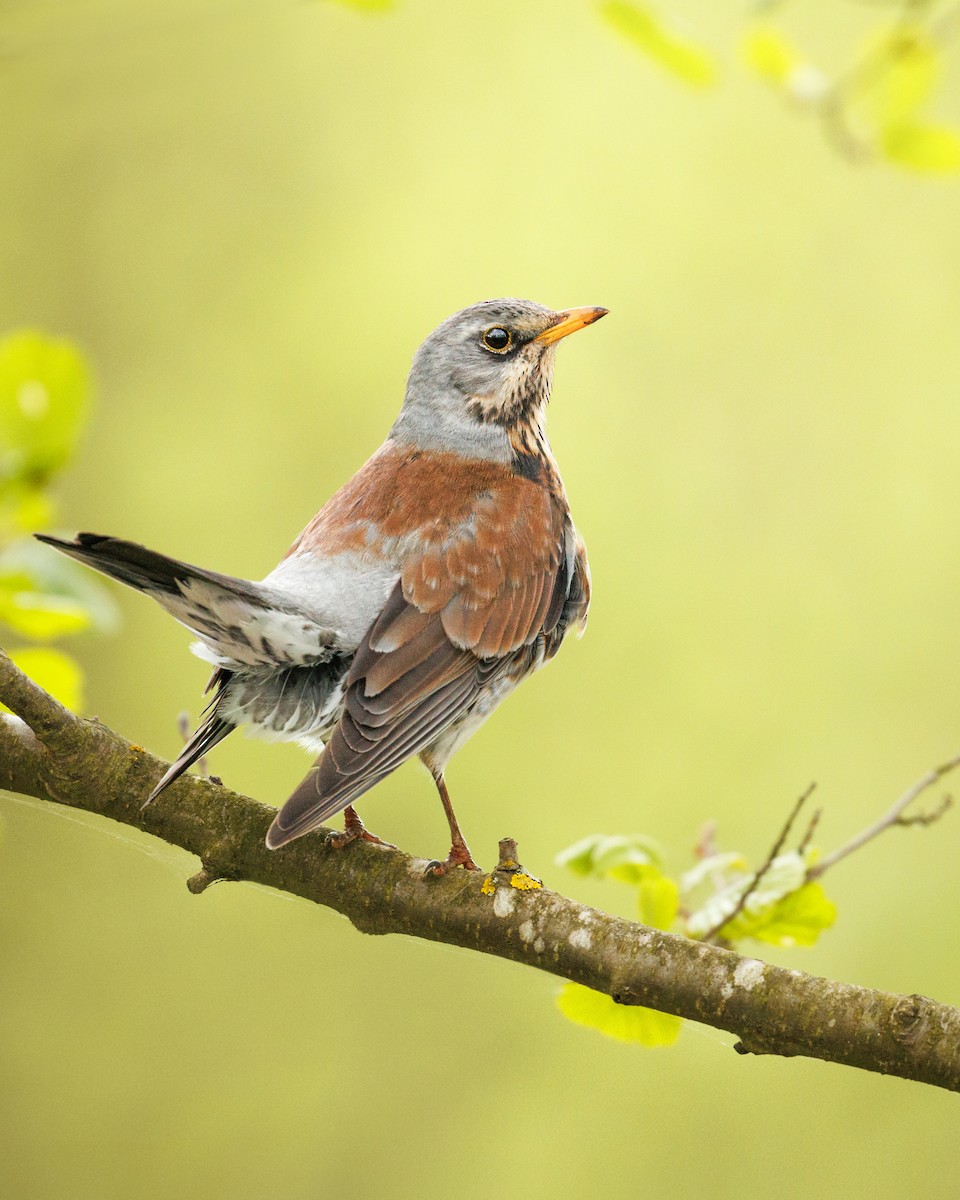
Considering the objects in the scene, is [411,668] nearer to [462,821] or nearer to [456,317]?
[456,317]

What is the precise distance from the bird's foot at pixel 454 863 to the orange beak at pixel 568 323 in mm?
1594

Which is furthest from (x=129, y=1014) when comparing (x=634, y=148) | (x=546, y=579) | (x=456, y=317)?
(x=634, y=148)

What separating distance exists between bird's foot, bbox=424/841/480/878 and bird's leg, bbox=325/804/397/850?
134 mm

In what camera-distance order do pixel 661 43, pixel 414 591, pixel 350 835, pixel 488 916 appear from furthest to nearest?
pixel 414 591
pixel 350 835
pixel 488 916
pixel 661 43

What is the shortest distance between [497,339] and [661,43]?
1.57 meters

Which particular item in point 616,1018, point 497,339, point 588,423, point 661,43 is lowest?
point 616,1018

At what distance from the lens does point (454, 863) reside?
97.3 inches

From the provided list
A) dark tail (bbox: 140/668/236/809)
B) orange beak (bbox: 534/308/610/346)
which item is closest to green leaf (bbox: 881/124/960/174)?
orange beak (bbox: 534/308/610/346)

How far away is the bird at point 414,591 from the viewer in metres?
2.62

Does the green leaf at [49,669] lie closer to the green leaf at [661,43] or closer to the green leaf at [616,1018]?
the green leaf at [616,1018]

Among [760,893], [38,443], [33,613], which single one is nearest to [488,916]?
[760,893]

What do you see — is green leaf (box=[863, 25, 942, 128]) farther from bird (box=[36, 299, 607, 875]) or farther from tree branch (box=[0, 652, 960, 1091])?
tree branch (box=[0, 652, 960, 1091])

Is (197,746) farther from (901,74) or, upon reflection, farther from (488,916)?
(901,74)

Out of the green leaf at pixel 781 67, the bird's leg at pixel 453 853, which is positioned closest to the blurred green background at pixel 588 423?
the bird's leg at pixel 453 853
